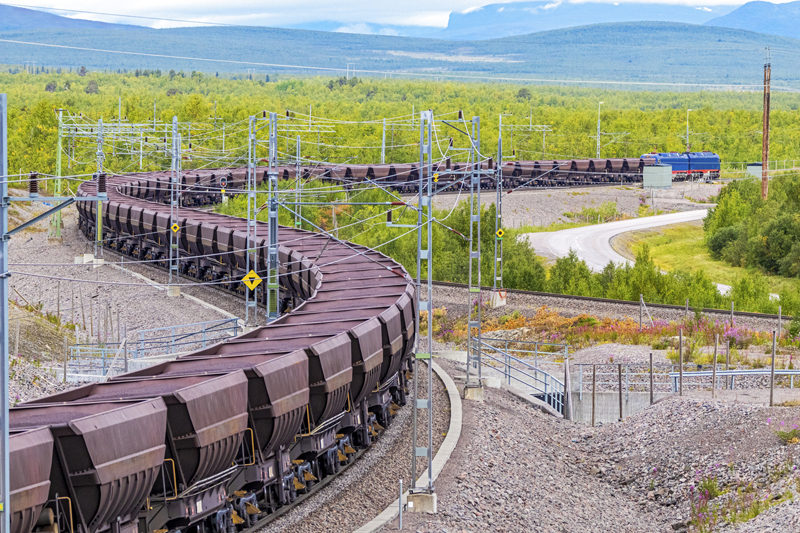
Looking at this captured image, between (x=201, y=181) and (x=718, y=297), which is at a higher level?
(x=201, y=181)

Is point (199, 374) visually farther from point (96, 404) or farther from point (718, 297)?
point (718, 297)

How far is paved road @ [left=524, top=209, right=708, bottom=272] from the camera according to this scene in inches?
2266

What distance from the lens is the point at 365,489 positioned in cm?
1722

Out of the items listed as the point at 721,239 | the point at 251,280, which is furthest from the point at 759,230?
the point at 251,280

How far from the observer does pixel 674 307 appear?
36.8 m

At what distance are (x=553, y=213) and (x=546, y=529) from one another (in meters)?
60.8

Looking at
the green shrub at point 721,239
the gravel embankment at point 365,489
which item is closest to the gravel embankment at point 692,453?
the gravel embankment at point 365,489

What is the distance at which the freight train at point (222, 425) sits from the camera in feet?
37.0

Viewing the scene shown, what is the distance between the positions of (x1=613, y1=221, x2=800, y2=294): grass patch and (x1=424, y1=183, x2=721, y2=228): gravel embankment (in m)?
9.05

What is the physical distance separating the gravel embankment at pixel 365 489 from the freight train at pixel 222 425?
0.38 m

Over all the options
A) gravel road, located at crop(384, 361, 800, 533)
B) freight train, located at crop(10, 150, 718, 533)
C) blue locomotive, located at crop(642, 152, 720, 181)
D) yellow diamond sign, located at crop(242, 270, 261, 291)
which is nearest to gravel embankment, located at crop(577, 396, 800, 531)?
gravel road, located at crop(384, 361, 800, 533)

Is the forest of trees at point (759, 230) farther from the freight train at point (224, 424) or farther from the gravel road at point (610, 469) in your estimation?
the freight train at point (224, 424)

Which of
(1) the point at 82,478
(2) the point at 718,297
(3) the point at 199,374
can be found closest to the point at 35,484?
(1) the point at 82,478

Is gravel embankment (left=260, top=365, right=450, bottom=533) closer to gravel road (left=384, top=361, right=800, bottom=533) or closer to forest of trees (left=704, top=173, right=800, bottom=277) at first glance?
gravel road (left=384, top=361, right=800, bottom=533)
